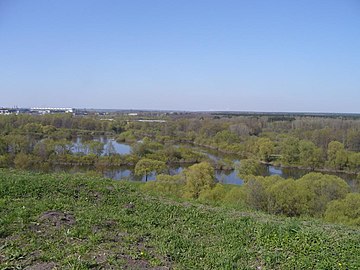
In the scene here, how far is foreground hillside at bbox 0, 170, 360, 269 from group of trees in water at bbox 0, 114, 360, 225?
230cm

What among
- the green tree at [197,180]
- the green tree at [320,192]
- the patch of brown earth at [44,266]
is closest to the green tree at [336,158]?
the green tree at [320,192]

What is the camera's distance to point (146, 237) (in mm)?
4523

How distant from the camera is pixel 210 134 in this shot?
232 ft

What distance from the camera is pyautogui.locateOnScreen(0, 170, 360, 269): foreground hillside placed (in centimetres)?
376

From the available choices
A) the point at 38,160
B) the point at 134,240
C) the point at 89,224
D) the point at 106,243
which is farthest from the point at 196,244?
the point at 38,160

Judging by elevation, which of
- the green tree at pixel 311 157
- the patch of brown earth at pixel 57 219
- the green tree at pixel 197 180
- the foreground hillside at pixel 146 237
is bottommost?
the green tree at pixel 311 157

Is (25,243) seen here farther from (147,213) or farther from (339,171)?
(339,171)

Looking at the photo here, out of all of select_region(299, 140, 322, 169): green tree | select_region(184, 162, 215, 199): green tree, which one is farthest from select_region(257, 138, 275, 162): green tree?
select_region(184, 162, 215, 199): green tree

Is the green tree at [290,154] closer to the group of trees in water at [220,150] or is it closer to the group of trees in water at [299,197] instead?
the group of trees in water at [220,150]

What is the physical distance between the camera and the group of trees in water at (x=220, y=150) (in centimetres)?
1561

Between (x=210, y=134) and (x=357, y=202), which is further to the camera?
(x=210, y=134)

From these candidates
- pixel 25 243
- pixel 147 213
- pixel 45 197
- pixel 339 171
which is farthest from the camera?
pixel 339 171

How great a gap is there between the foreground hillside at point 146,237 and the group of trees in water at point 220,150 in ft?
7.53

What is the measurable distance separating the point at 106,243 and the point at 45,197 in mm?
2455
